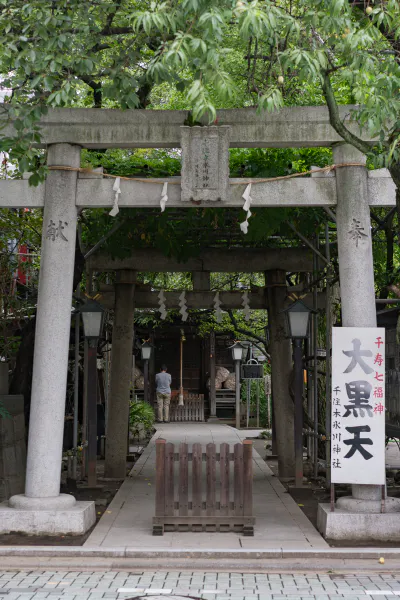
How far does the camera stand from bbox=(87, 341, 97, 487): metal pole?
1275 cm

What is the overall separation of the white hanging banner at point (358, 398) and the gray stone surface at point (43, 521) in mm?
3218

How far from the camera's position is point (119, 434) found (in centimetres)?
1497

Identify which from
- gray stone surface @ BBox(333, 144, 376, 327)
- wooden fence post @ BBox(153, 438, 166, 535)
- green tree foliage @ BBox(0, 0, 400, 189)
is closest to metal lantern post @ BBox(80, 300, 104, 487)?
wooden fence post @ BBox(153, 438, 166, 535)

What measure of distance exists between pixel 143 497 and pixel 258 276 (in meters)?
17.0

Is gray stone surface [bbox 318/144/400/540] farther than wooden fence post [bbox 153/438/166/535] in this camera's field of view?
Yes

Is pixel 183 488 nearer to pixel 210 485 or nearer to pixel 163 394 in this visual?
pixel 210 485

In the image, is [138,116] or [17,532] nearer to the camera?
[17,532]

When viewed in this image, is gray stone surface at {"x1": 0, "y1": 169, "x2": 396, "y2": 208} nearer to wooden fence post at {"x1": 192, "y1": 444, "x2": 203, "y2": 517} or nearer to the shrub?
wooden fence post at {"x1": 192, "y1": 444, "x2": 203, "y2": 517}

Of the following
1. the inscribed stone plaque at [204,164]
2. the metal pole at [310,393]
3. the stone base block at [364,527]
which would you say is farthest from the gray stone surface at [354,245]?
the metal pole at [310,393]

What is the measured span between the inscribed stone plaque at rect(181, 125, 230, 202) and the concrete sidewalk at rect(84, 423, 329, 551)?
13.9 ft

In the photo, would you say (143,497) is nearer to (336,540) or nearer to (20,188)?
(336,540)

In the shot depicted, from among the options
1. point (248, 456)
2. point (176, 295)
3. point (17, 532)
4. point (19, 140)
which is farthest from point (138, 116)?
point (176, 295)

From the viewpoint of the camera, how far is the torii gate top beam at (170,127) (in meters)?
10.2

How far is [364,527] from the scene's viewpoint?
30.5ft
